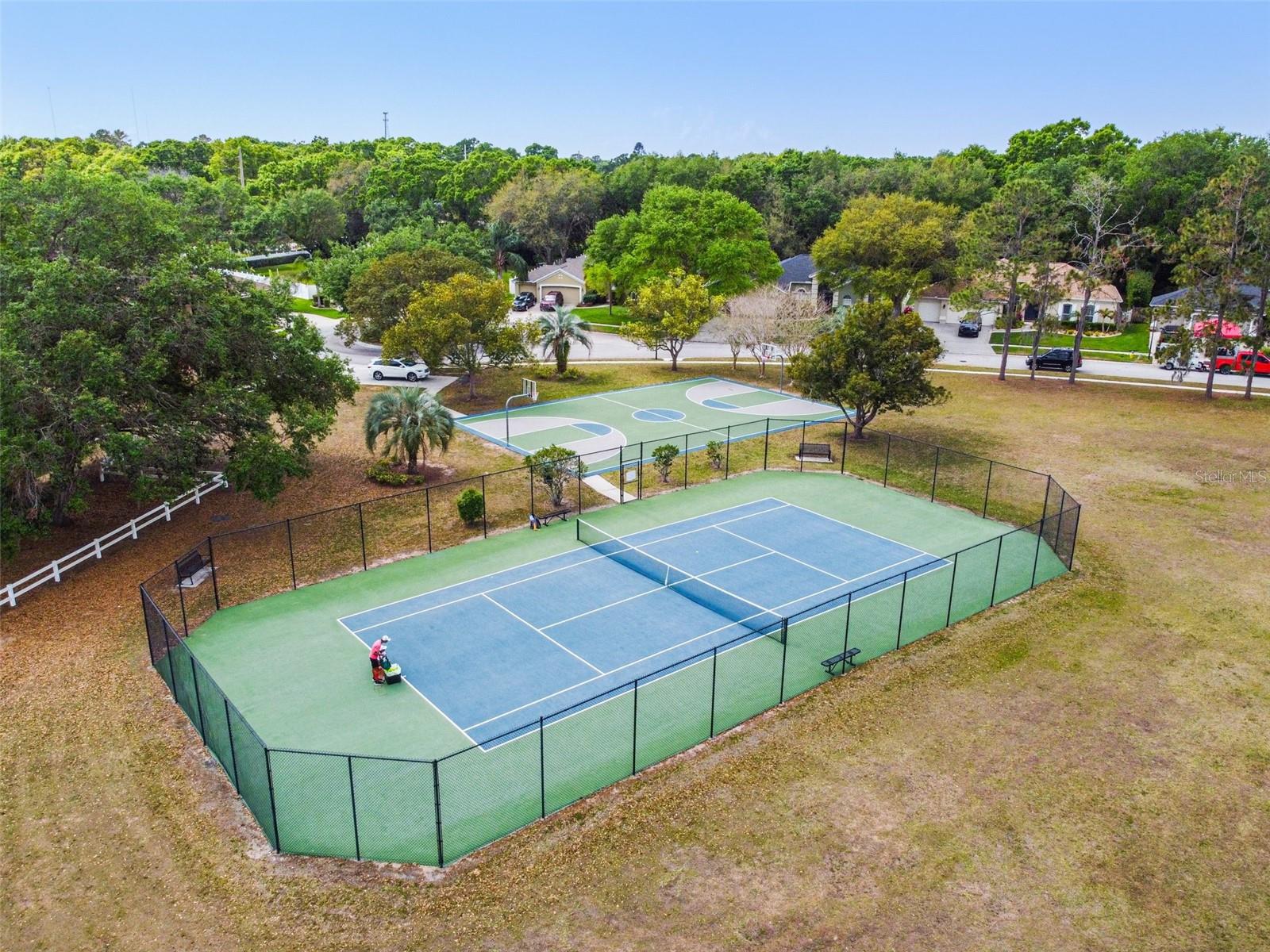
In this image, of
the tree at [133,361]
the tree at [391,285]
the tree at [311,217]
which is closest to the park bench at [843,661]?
the tree at [133,361]

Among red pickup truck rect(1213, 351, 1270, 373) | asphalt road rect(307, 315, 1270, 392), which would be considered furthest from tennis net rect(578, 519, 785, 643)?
red pickup truck rect(1213, 351, 1270, 373)

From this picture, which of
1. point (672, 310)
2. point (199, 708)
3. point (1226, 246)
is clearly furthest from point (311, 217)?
point (199, 708)

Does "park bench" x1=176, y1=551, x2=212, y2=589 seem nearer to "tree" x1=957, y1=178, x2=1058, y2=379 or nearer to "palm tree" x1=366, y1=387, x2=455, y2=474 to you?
"palm tree" x1=366, y1=387, x2=455, y2=474

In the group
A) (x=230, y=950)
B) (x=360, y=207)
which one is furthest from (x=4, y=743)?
(x=360, y=207)

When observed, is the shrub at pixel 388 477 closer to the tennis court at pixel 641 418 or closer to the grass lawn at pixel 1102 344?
the tennis court at pixel 641 418

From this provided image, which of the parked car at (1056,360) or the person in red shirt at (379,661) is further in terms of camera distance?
the parked car at (1056,360)

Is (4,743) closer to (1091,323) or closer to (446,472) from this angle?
(446,472)
